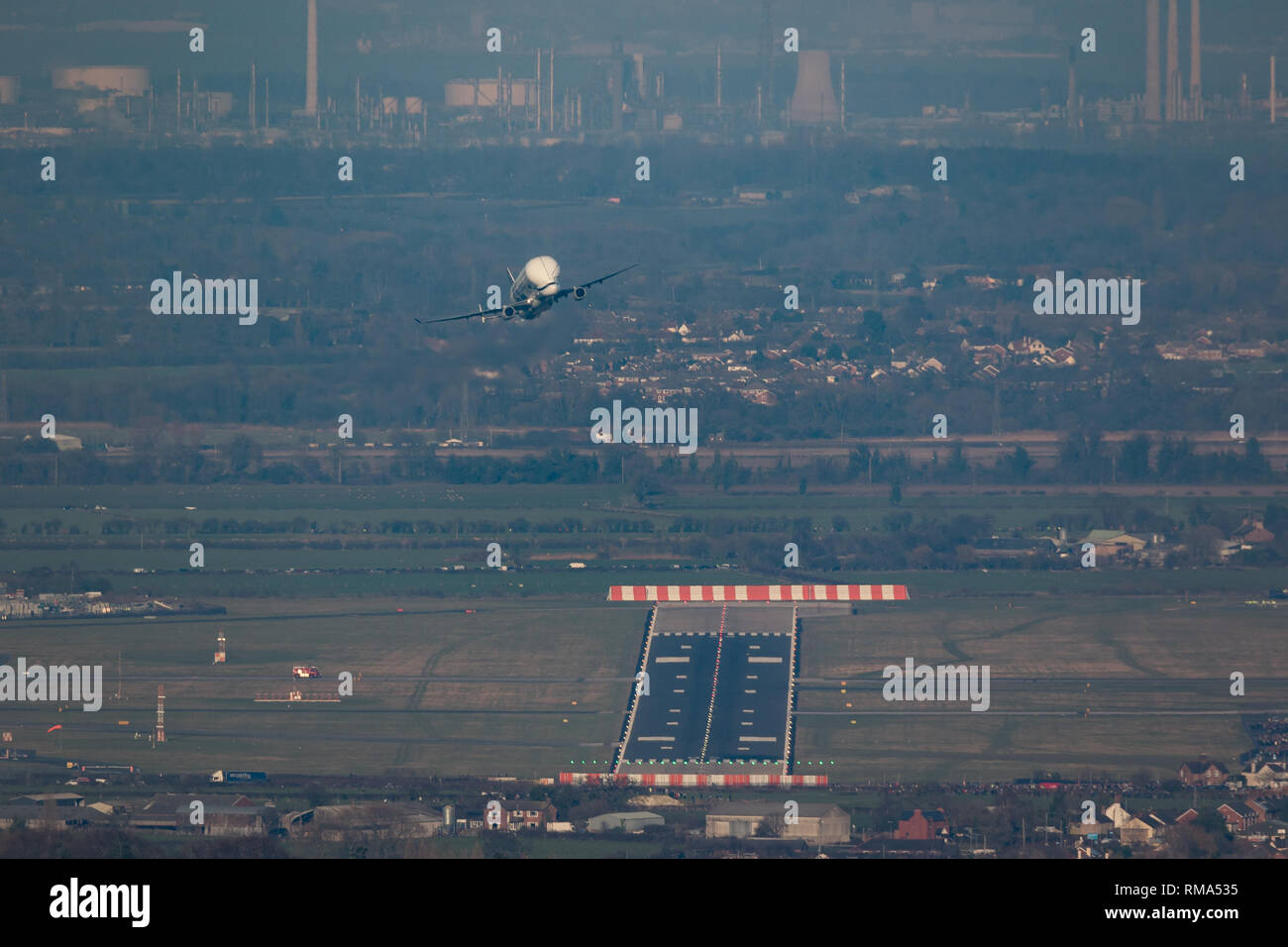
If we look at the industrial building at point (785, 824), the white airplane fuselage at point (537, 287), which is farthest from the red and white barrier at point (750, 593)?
the industrial building at point (785, 824)

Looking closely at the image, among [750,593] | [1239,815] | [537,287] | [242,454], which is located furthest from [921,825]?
[242,454]

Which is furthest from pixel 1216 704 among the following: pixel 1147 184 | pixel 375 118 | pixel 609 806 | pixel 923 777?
pixel 375 118

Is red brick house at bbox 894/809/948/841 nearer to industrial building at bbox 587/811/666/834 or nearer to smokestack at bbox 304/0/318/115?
industrial building at bbox 587/811/666/834

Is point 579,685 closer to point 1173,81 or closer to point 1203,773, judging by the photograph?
point 1203,773

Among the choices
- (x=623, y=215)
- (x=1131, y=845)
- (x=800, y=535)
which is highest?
(x=623, y=215)

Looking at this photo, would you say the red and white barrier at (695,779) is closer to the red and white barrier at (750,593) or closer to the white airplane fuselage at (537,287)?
the white airplane fuselage at (537,287)

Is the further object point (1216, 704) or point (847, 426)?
point (847, 426)
